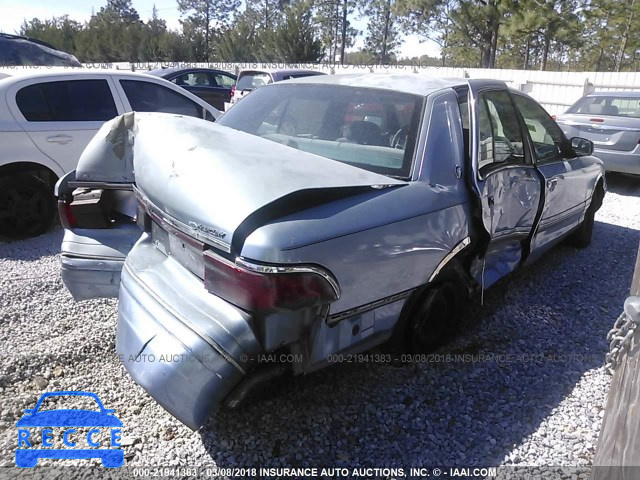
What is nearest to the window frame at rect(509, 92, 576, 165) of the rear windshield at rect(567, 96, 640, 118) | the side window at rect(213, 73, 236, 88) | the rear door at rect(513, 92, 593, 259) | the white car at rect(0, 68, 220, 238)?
the rear door at rect(513, 92, 593, 259)

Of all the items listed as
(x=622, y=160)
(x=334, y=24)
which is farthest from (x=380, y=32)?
(x=622, y=160)

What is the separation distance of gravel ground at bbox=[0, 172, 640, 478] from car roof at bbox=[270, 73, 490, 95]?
1.61m

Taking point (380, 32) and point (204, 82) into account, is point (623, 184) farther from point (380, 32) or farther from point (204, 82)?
point (380, 32)

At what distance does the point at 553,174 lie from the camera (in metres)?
3.70

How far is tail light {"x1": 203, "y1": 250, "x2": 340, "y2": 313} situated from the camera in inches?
71.9

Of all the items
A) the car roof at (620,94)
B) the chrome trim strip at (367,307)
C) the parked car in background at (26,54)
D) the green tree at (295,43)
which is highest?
the green tree at (295,43)

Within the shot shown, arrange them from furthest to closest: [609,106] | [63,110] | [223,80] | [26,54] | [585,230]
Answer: [223,80] < [26,54] < [609,106] < [63,110] < [585,230]

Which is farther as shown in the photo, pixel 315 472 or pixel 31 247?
pixel 31 247

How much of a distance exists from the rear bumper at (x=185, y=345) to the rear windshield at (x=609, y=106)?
8.08m

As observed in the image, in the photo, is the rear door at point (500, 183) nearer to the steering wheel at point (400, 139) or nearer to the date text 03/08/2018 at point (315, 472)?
the steering wheel at point (400, 139)

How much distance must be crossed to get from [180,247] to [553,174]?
2851 millimetres

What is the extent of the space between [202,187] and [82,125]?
3838 millimetres

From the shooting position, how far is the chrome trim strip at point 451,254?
260cm

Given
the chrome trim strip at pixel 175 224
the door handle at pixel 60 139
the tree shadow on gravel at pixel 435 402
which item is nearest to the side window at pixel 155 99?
the door handle at pixel 60 139
